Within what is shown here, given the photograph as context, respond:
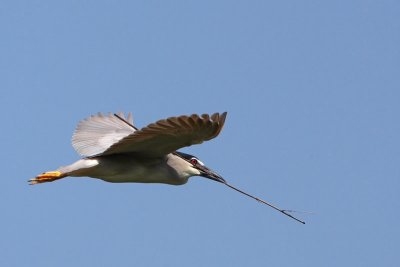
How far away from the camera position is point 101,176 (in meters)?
13.4

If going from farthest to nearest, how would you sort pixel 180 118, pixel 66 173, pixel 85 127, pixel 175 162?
pixel 85 127
pixel 175 162
pixel 66 173
pixel 180 118

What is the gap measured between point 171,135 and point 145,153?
3.29 ft

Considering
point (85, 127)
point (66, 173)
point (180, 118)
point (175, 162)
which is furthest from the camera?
point (85, 127)

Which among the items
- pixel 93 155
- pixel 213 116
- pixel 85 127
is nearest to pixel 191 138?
pixel 213 116

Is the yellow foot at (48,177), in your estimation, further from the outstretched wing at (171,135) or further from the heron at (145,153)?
the outstretched wing at (171,135)

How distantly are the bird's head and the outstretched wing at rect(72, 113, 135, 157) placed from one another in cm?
89

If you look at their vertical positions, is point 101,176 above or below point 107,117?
below

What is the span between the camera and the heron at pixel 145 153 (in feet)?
40.4

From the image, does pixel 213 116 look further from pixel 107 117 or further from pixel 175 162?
pixel 107 117

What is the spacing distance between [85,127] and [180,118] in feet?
11.2

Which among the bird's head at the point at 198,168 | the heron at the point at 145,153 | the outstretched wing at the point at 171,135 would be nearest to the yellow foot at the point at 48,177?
the heron at the point at 145,153


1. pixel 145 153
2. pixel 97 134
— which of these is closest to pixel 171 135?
pixel 145 153

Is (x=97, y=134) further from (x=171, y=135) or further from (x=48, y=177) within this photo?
(x=171, y=135)

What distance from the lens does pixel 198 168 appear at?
14477 mm
